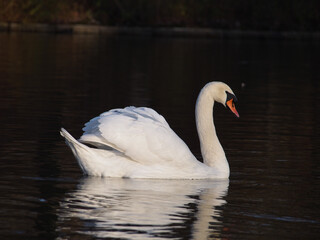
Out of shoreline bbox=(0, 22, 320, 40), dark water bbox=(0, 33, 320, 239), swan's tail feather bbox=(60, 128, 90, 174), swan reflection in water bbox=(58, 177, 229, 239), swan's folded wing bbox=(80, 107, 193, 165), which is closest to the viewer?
swan reflection in water bbox=(58, 177, 229, 239)

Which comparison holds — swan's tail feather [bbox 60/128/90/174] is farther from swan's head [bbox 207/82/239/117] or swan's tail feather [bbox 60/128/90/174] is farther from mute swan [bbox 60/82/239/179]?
swan's head [bbox 207/82/239/117]

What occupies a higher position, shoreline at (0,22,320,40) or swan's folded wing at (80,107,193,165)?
shoreline at (0,22,320,40)

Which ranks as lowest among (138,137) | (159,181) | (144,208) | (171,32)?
(144,208)

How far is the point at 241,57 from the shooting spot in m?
36.2

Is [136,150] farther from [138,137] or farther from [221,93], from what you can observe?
[221,93]

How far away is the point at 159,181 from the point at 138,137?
60cm

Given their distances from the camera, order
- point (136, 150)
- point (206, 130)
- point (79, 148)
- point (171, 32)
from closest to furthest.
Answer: point (79, 148) < point (136, 150) < point (206, 130) < point (171, 32)

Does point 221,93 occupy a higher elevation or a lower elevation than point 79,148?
higher

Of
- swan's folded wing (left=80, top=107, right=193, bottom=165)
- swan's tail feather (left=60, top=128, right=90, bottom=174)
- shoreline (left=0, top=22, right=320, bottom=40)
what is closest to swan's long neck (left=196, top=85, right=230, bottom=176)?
swan's folded wing (left=80, top=107, right=193, bottom=165)

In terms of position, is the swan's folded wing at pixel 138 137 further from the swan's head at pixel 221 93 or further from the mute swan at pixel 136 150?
the swan's head at pixel 221 93

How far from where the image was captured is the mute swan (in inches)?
351

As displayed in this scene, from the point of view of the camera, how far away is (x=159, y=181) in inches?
365

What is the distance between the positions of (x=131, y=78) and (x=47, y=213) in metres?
16.3

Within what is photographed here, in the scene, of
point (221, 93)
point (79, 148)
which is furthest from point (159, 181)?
point (221, 93)
